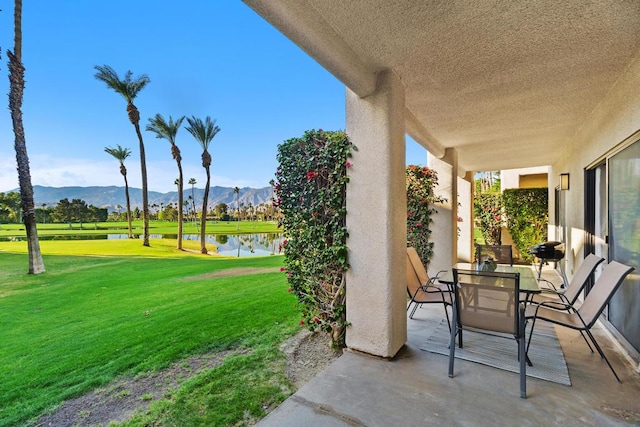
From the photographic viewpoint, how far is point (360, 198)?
9.59 ft

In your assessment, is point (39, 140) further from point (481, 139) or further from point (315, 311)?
point (481, 139)

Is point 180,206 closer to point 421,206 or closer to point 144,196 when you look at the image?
point 144,196

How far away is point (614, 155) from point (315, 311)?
387 centimetres

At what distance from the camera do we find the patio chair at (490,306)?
228 cm

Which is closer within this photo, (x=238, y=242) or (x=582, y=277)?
(x=582, y=277)

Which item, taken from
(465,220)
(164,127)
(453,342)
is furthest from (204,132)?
(453,342)

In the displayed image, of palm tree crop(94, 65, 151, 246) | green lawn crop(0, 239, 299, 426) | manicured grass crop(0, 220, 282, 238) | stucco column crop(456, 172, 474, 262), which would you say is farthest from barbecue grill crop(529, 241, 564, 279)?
palm tree crop(94, 65, 151, 246)

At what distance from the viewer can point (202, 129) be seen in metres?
19.3

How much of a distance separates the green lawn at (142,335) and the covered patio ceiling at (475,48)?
2.90 meters

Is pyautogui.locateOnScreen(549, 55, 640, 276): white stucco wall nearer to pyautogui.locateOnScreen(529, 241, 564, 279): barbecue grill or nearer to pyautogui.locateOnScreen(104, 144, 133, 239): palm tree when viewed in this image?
pyautogui.locateOnScreen(529, 241, 564, 279): barbecue grill

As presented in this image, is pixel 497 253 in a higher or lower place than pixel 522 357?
higher

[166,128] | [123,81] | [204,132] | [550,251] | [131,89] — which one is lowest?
[550,251]

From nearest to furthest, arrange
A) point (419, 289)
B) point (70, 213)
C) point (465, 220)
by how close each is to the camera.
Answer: point (419, 289), point (465, 220), point (70, 213)

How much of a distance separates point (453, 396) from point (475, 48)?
2.80 m
